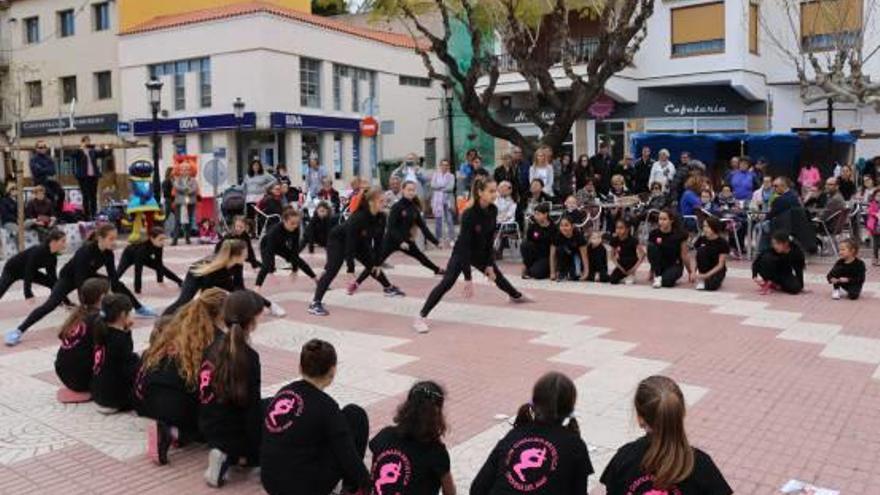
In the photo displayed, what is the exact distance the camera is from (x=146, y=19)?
36.9 metres

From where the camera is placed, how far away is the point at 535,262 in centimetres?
1318

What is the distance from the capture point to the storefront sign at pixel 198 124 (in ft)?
105

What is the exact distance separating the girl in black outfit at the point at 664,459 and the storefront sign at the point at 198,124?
29.4 metres

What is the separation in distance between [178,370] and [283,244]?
17.9 feet

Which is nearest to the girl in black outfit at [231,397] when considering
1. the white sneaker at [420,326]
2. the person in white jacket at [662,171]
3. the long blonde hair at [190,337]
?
the long blonde hair at [190,337]

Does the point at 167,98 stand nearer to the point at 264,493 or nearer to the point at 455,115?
the point at 455,115

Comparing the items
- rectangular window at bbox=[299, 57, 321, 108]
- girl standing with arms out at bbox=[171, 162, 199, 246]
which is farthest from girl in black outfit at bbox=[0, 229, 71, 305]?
rectangular window at bbox=[299, 57, 321, 108]

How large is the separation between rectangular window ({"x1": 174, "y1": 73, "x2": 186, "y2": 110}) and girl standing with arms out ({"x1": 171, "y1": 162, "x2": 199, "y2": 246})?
1488 centimetres

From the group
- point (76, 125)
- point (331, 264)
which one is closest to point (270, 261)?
point (331, 264)

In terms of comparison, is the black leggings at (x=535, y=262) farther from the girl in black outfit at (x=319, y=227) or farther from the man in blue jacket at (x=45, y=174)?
the man in blue jacket at (x=45, y=174)

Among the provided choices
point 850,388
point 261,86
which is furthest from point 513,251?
point 261,86

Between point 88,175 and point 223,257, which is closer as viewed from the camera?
point 223,257

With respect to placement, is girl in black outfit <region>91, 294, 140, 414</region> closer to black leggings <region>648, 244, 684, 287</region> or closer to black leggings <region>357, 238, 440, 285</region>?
black leggings <region>357, 238, 440, 285</region>

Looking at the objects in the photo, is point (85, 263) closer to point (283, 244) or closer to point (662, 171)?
point (283, 244)
